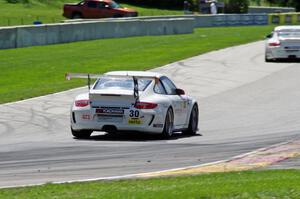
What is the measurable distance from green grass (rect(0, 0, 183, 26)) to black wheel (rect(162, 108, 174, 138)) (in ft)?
109

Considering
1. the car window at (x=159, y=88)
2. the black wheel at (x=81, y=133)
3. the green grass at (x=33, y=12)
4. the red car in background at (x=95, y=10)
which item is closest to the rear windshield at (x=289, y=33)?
the green grass at (x=33, y=12)

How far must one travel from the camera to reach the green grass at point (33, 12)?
5338cm

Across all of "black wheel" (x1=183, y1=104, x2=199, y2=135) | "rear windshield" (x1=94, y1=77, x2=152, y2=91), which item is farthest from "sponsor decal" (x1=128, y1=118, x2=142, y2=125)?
"black wheel" (x1=183, y1=104, x2=199, y2=135)

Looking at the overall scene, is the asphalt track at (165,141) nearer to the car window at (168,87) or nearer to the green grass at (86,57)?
the car window at (168,87)

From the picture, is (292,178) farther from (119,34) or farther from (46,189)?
(119,34)

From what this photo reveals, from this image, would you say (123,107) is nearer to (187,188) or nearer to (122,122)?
(122,122)

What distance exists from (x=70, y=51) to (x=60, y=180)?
28948 mm

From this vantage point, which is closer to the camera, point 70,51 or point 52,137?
point 52,137

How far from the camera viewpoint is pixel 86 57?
38156mm

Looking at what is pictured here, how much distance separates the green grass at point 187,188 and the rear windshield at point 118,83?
619 cm

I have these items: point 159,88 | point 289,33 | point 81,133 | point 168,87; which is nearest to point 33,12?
point 289,33

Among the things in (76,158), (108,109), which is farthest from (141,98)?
(76,158)

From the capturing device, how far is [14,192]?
10.2 m

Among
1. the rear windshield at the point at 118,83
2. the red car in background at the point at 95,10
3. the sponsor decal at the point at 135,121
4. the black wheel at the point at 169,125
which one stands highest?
the rear windshield at the point at 118,83
